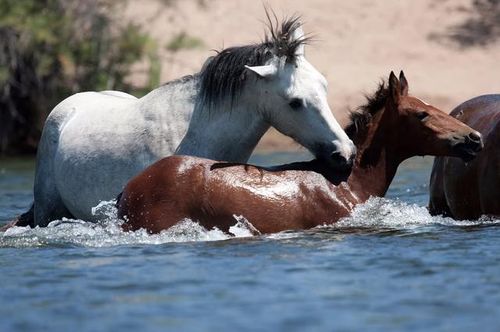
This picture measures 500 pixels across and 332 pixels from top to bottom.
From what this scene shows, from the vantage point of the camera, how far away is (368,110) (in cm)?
878

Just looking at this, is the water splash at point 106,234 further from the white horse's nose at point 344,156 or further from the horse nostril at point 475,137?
the horse nostril at point 475,137

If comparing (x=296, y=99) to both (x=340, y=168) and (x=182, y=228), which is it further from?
(x=182, y=228)

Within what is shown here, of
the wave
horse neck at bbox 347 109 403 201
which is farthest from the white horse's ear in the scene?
the wave

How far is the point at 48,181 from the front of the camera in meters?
9.60

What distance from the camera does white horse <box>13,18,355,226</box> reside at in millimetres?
8484

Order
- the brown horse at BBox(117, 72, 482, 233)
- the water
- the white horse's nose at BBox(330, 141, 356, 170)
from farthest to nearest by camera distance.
Result: 1. the white horse's nose at BBox(330, 141, 356, 170)
2. the brown horse at BBox(117, 72, 482, 233)
3. the water

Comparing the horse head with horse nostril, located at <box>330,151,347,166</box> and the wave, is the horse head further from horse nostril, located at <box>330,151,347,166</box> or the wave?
the wave

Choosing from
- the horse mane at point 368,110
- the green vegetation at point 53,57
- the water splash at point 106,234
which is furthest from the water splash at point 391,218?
the green vegetation at point 53,57

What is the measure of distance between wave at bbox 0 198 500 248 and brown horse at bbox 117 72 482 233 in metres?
0.05

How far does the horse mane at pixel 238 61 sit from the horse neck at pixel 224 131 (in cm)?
7

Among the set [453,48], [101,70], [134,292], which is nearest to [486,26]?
[453,48]

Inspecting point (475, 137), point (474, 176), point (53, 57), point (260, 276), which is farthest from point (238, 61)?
point (53, 57)

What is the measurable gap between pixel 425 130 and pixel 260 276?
7.20ft

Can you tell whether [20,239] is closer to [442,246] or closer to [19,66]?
[442,246]
